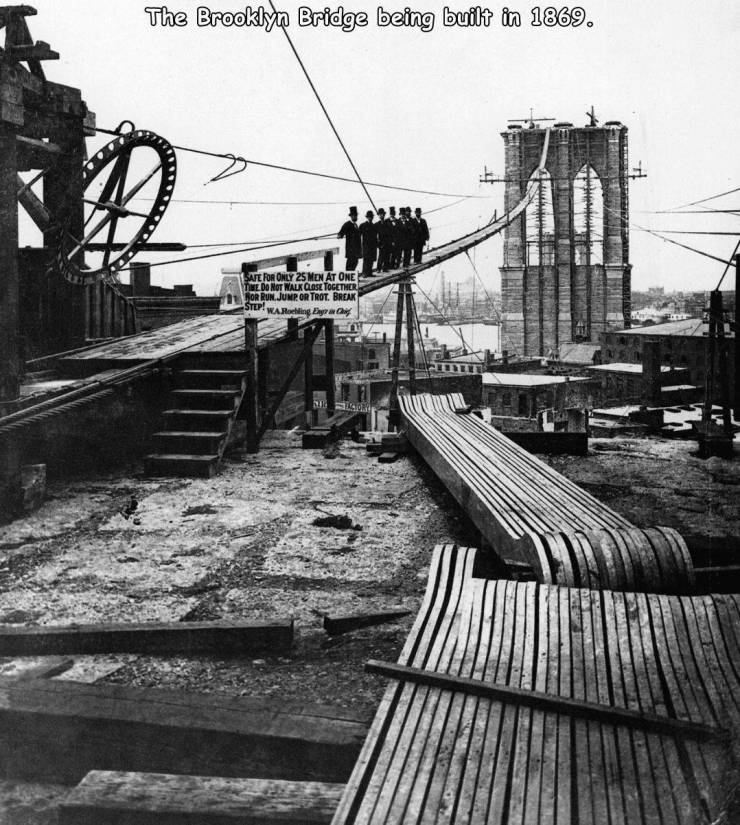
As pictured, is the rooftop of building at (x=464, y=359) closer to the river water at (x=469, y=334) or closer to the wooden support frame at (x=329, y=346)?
the river water at (x=469, y=334)

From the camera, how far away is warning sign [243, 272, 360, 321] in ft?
31.8

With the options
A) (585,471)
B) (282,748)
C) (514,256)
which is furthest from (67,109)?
(514,256)

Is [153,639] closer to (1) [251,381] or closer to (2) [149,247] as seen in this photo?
(1) [251,381]

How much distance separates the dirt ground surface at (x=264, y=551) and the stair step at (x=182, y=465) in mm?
198

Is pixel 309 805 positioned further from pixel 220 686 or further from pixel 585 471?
pixel 585 471

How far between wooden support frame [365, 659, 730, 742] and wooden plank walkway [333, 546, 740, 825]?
0.02 meters

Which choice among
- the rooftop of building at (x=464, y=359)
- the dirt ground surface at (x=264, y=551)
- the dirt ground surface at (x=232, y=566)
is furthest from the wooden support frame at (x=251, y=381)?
the rooftop of building at (x=464, y=359)

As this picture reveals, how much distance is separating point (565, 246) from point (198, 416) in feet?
187

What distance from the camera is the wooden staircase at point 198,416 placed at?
841cm

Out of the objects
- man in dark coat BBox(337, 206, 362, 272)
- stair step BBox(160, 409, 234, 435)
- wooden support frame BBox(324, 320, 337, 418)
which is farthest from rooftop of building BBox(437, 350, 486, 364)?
stair step BBox(160, 409, 234, 435)

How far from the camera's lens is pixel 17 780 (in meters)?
3.21

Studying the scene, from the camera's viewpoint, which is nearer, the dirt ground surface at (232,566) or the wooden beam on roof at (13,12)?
the dirt ground surface at (232,566)

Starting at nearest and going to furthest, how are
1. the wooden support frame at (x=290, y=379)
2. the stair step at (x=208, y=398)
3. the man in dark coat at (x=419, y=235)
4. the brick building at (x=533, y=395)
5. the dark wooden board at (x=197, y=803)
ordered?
the dark wooden board at (x=197, y=803) → the stair step at (x=208, y=398) → the wooden support frame at (x=290, y=379) → the man in dark coat at (x=419, y=235) → the brick building at (x=533, y=395)

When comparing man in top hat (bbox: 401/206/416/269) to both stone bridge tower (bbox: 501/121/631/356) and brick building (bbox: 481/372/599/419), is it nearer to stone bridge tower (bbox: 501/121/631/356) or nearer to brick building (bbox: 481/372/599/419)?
brick building (bbox: 481/372/599/419)
